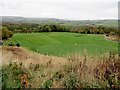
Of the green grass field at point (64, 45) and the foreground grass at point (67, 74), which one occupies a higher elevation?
the foreground grass at point (67, 74)

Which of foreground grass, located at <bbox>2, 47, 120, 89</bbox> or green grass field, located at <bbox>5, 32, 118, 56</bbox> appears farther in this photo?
green grass field, located at <bbox>5, 32, 118, 56</bbox>

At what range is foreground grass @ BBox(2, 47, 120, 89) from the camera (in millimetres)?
5434

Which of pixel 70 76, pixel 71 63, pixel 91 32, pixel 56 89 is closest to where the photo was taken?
pixel 56 89

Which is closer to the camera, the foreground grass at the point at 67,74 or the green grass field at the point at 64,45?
the foreground grass at the point at 67,74

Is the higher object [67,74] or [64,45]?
[67,74]

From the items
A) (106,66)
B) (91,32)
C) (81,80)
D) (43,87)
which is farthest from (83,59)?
(91,32)

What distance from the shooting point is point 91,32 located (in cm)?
4875

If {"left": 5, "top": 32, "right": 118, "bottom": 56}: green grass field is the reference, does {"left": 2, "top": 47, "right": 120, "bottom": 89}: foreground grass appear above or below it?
above

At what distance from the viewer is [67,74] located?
5883mm

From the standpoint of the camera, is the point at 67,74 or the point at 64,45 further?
the point at 64,45

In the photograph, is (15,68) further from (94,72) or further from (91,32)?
(91,32)

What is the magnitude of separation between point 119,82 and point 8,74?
2312 millimetres

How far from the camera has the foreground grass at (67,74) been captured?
17.8 feet

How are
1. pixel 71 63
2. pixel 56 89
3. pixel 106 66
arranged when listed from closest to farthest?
pixel 56 89 → pixel 106 66 → pixel 71 63
